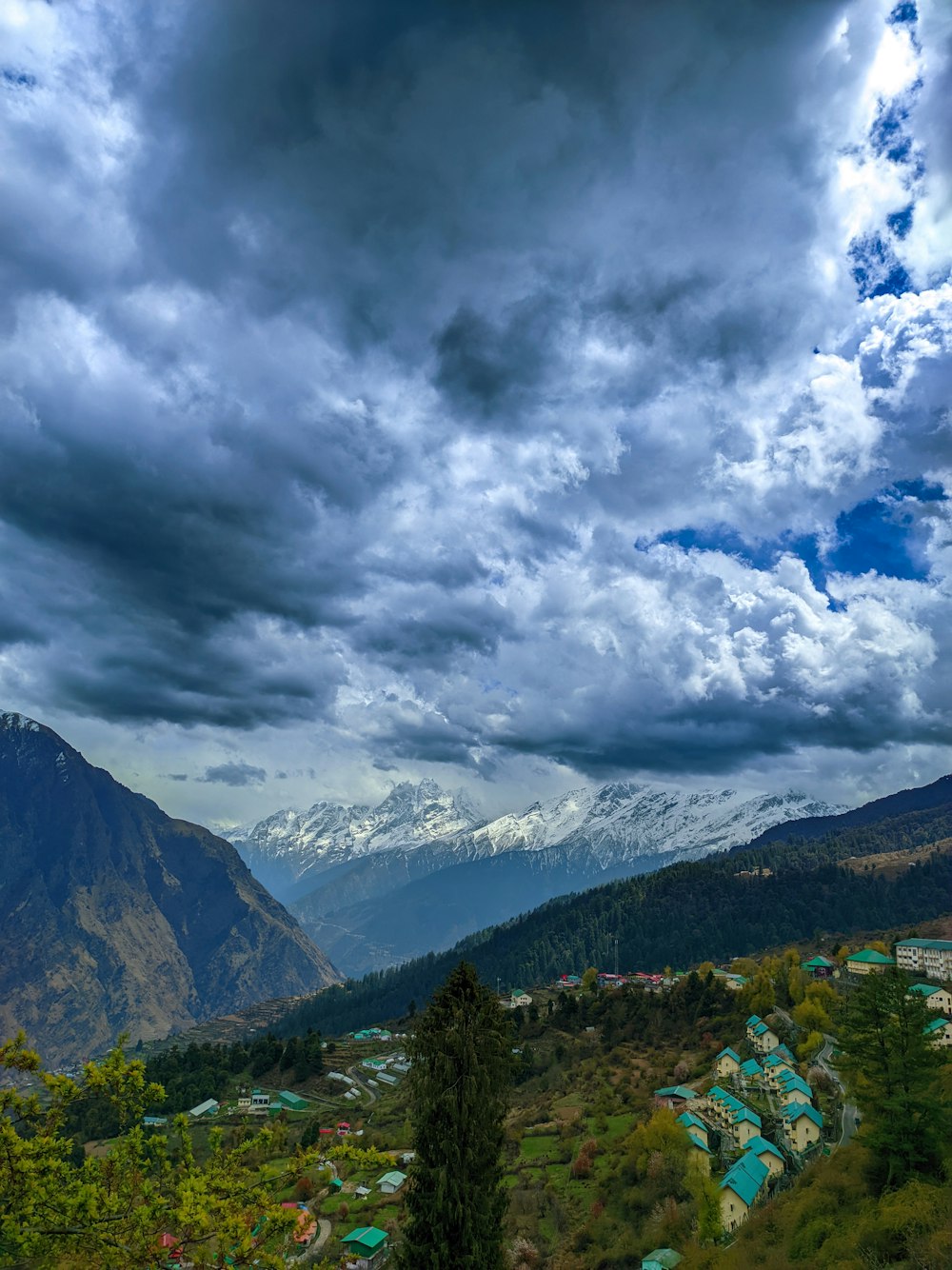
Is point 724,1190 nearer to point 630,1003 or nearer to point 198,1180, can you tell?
point 198,1180

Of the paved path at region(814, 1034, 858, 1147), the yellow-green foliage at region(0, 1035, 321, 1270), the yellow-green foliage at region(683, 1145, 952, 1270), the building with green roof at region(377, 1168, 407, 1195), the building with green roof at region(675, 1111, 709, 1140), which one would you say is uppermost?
the yellow-green foliage at region(0, 1035, 321, 1270)

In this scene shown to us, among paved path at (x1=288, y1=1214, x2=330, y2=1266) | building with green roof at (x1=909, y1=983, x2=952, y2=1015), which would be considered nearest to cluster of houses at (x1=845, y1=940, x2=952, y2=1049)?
building with green roof at (x1=909, y1=983, x2=952, y2=1015)

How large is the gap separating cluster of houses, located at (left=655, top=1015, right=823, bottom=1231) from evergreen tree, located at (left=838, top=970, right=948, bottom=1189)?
12116mm

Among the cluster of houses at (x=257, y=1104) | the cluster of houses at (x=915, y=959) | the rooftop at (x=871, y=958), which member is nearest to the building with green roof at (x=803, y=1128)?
the cluster of houses at (x=915, y=959)

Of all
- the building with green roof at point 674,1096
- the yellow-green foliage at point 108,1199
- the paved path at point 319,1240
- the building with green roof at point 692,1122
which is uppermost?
the yellow-green foliage at point 108,1199

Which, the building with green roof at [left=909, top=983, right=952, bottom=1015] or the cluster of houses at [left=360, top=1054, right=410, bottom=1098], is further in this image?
the cluster of houses at [left=360, top=1054, right=410, bottom=1098]

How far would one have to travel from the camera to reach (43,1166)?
36.6 feet

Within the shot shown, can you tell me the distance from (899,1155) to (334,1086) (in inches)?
4208

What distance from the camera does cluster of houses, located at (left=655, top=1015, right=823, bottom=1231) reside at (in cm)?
4566

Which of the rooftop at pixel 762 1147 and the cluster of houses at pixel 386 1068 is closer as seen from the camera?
the rooftop at pixel 762 1147

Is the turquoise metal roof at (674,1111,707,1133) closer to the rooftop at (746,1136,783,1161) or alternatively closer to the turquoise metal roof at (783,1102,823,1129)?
the rooftop at (746,1136,783,1161)

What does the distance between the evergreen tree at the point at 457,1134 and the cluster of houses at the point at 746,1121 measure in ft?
86.1

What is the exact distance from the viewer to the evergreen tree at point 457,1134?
Result: 26.1 metres

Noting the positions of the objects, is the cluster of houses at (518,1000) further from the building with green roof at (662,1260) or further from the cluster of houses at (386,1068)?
the building with green roof at (662,1260)
